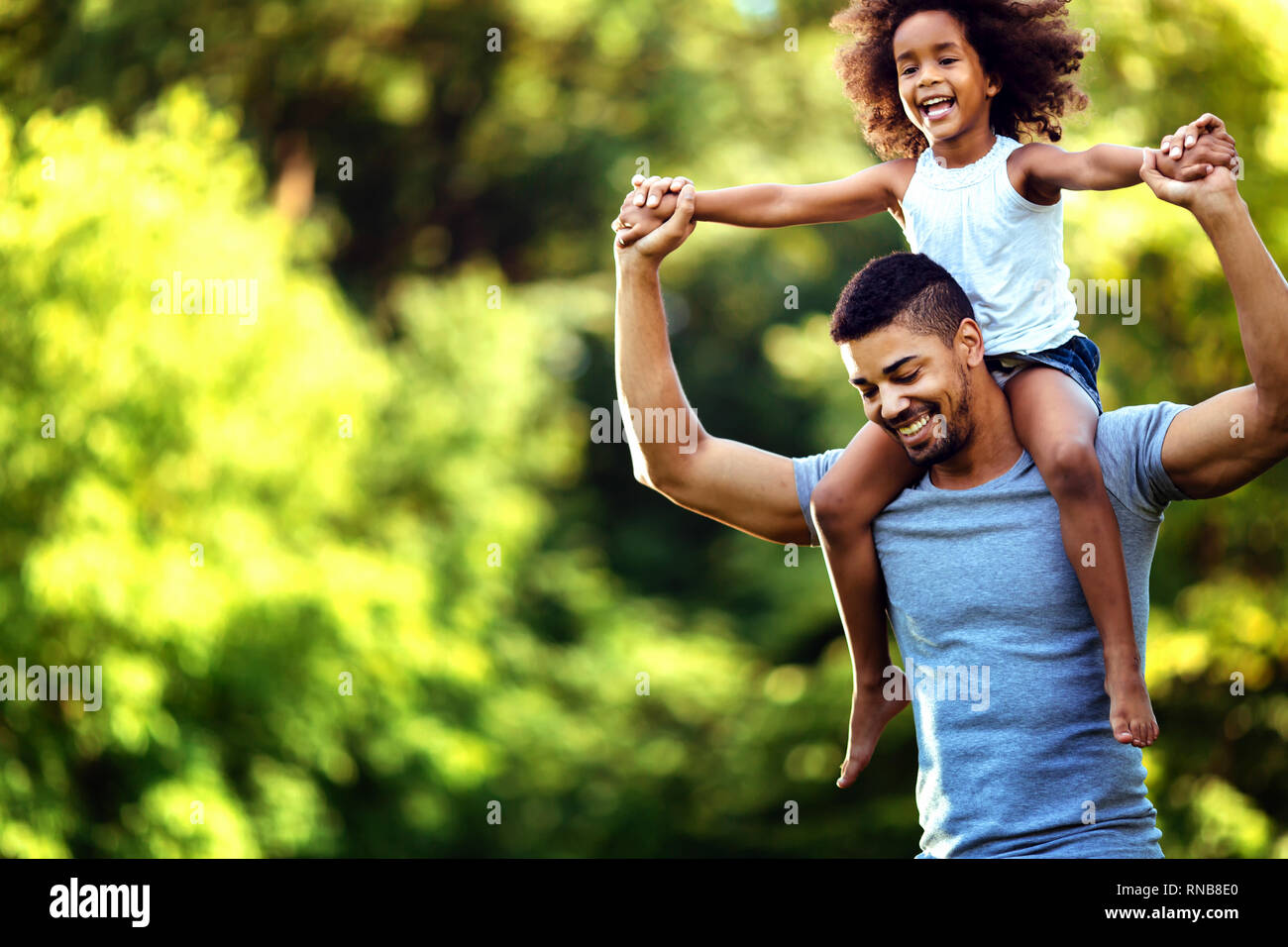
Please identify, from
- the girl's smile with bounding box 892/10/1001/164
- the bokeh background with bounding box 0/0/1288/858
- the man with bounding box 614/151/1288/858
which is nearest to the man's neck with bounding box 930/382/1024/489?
the man with bounding box 614/151/1288/858

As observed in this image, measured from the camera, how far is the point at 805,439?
10.5m

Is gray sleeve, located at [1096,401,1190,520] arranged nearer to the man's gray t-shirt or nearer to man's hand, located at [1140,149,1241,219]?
the man's gray t-shirt

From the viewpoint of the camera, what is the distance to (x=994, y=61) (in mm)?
2279

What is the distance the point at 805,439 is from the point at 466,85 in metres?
3.91

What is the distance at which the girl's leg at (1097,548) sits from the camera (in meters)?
2.02

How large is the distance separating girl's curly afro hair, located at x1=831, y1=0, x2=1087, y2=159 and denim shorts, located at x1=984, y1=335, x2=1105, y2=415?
0.36m

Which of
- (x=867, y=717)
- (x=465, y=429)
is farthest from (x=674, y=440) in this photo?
(x=465, y=429)

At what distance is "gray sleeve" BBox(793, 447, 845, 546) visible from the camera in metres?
2.32

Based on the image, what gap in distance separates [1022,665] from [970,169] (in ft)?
2.45

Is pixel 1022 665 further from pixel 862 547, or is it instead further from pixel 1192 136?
pixel 1192 136

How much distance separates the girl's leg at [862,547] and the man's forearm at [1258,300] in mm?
Answer: 541

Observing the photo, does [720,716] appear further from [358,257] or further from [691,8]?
[691,8]

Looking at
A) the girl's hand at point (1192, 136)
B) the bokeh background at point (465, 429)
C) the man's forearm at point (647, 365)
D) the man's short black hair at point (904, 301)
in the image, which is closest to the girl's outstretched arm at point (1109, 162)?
the girl's hand at point (1192, 136)
